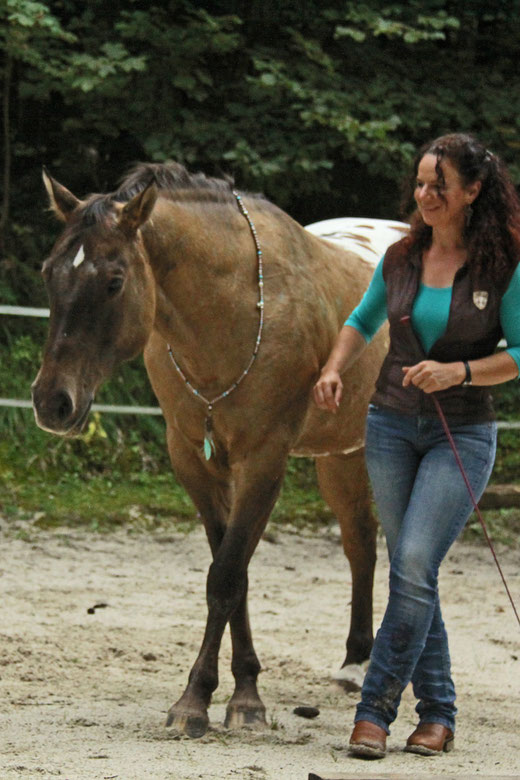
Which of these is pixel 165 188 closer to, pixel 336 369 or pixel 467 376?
pixel 336 369

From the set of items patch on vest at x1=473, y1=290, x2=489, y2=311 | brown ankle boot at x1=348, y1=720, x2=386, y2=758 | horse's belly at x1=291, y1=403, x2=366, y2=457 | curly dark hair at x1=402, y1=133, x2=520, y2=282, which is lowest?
brown ankle boot at x1=348, y1=720, x2=386, y2=758

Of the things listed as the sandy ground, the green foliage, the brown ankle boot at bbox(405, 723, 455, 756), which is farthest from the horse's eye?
the green foliage

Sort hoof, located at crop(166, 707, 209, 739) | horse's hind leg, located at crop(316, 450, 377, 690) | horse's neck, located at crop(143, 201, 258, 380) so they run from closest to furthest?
hoof, located at crop(166, 707, 209, 739), horse's neck, located at crop(143, 201, 258, 380), horse's hind leg, located at crop(316, 450, 377, 690)

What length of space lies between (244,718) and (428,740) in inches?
28.3

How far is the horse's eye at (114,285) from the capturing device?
11.5 feet

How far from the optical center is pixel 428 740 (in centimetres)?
344

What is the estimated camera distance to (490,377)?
3213 millimetres

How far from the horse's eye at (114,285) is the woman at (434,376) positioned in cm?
83

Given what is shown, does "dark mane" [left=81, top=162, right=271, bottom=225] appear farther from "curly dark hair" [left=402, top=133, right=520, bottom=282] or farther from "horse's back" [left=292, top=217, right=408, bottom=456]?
"curly dark hair" [left=402, top=133, right=520, bottom=282]

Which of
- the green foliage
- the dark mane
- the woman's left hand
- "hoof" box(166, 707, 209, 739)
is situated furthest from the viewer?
the green foliage

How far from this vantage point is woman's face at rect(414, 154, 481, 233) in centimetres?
325

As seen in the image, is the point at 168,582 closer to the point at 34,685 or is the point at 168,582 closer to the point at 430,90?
the point at 34,685

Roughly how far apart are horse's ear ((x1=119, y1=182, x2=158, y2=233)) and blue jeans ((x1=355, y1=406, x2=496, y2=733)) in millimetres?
949

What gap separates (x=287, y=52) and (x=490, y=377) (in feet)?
21.1
